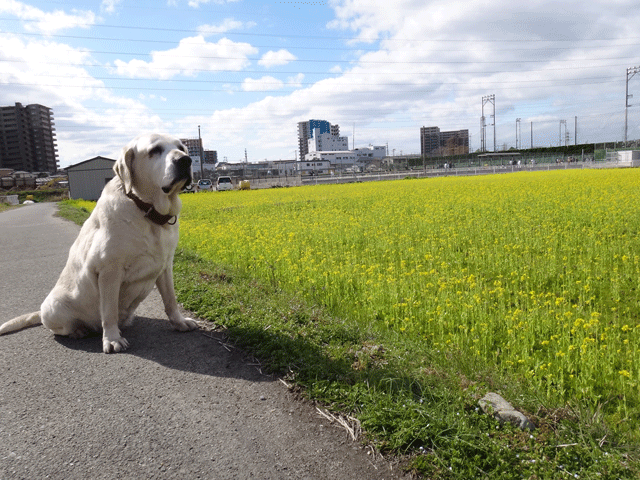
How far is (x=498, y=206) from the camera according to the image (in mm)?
13188

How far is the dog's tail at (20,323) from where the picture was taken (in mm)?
4152

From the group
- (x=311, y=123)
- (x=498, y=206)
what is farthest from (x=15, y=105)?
(x=498, y=206)

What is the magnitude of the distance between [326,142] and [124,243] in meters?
179

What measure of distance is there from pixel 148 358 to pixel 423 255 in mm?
4866

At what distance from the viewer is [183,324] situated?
4.07 metres

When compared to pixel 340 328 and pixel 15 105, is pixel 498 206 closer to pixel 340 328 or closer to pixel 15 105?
pixel 340 328

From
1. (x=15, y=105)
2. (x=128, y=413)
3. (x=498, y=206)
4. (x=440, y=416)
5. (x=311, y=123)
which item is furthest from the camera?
(x=311, y=123)

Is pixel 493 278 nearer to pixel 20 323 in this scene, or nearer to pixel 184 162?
pixel 184 162

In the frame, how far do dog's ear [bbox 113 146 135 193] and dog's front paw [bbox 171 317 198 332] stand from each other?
1.21m

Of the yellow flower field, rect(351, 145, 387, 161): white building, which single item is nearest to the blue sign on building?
rect(351, 145, 387, 161): white building

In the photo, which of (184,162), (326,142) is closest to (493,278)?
(184,162)

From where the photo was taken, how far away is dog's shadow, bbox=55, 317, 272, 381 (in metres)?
3.26

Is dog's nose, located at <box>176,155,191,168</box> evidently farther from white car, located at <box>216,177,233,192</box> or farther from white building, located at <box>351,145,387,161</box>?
white building, located at <box>351,145,387,161</box>

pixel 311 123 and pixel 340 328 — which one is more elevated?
pixel 311 123
